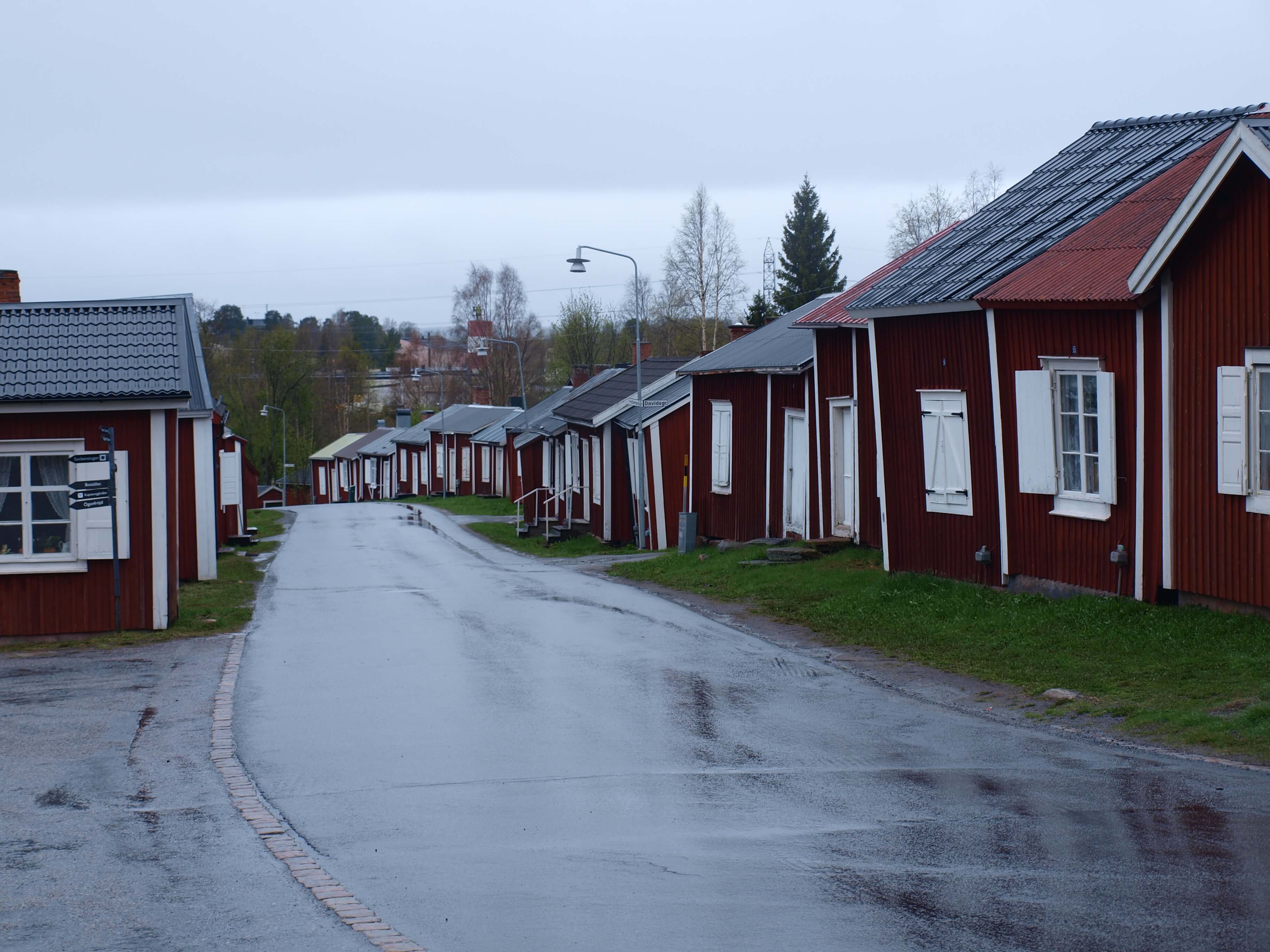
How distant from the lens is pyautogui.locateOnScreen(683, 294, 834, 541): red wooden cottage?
79.4ft

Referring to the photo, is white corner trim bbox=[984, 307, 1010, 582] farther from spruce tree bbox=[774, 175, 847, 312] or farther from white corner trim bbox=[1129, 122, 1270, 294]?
spruce tree bbox=[774, 175, 847, 312]

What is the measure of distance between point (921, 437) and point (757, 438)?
25.2 feet

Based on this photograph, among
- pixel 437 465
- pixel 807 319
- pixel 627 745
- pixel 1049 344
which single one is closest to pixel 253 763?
pixel 627 745

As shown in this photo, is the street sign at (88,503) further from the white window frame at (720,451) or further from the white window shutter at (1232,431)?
the white window frame at (720,451)

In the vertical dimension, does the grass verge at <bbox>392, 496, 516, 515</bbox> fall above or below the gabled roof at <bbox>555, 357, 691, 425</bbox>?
below

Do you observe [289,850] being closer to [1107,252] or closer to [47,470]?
[47,470]

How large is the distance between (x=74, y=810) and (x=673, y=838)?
369cm

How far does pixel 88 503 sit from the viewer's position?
1578cm

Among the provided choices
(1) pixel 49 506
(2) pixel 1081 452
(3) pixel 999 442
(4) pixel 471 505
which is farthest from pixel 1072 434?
(4) pixel 471 505

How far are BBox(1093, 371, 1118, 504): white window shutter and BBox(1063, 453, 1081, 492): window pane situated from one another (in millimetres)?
595

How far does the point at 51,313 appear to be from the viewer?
1769 centimetres

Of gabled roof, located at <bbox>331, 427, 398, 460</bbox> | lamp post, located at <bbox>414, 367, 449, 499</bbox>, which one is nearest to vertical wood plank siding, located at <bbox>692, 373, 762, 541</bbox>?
lamp post, located at <bbox>414, 367, 449, 499</bbox>

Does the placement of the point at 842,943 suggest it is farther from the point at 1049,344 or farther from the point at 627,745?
the point at 1049,344

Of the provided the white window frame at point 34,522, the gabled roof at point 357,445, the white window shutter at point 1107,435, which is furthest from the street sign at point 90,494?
the gabled roof at point 357,445
